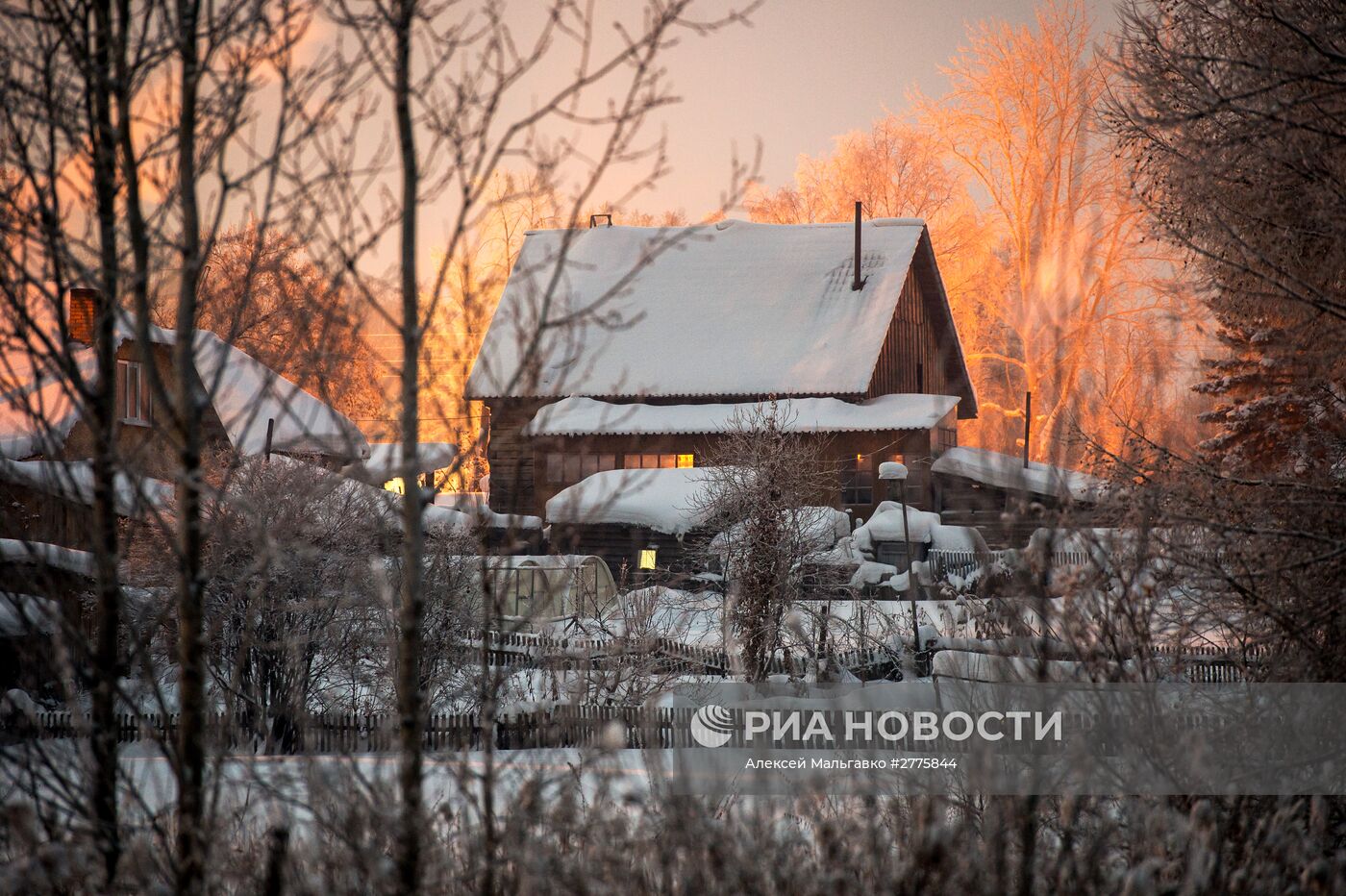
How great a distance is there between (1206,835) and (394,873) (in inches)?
96.2

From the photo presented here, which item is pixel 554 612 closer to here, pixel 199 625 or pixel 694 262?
pixel 199 625

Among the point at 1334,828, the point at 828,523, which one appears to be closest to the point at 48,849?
the point at 1334,828

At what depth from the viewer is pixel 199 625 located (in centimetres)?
332

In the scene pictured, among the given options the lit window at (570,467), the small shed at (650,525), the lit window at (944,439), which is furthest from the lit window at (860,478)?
the lit window at (570,467)

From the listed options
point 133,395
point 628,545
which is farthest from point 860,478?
point 133,395

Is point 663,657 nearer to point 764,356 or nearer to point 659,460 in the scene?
point 659,460

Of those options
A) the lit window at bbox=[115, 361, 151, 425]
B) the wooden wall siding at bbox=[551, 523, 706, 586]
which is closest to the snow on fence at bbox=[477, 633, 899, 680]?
the wooden wall siding at bbox=[551, 523, 706, 586]

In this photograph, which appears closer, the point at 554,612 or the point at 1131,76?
the point at 1131,76

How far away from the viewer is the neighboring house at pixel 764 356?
27.0 m

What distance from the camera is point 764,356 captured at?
1156 inches

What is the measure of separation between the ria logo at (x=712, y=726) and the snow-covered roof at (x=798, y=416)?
42.1 ft

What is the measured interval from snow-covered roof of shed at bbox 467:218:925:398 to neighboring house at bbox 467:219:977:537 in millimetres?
46

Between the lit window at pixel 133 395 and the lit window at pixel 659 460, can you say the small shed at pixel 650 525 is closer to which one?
the lit window at pixel 659 460

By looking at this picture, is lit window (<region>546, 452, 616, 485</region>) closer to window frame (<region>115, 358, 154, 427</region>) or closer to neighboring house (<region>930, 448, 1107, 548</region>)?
neighboring house (<region>930, 448, 1107, 548</region>)
